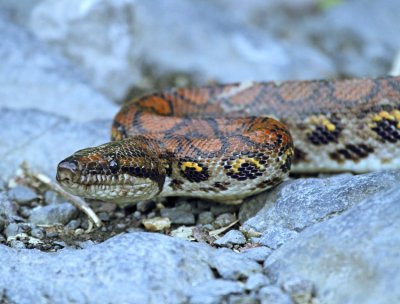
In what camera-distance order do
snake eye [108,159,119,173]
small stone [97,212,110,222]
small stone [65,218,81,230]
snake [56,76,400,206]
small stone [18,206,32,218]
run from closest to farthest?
snake eye [108,159,119,173] < snake [56,76,400,206] < small stone [65,218,81,230] < small stone [97,212,110,222] < small stone [18,206,32,218]

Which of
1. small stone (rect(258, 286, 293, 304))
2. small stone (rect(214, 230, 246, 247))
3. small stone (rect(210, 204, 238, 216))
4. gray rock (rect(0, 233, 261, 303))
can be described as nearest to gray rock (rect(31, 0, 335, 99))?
small stone (rect(210, 204, 238, 216))

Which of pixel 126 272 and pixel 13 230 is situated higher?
pixel 126 272

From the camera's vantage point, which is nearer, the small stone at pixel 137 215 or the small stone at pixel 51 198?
the small stone at pixel 137 215

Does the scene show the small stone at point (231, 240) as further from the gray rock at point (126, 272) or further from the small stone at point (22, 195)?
the small stone at point (22, 195)

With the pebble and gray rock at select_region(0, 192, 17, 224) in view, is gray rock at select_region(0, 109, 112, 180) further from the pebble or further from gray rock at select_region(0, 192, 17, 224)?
the pebble

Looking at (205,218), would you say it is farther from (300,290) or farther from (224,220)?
(300,290)

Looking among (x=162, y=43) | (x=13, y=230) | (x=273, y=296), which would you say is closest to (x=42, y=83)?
(x=162, y=43)

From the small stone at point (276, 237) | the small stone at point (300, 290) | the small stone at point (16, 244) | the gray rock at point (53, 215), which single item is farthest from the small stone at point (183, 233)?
the small stone at point (300, 290)
